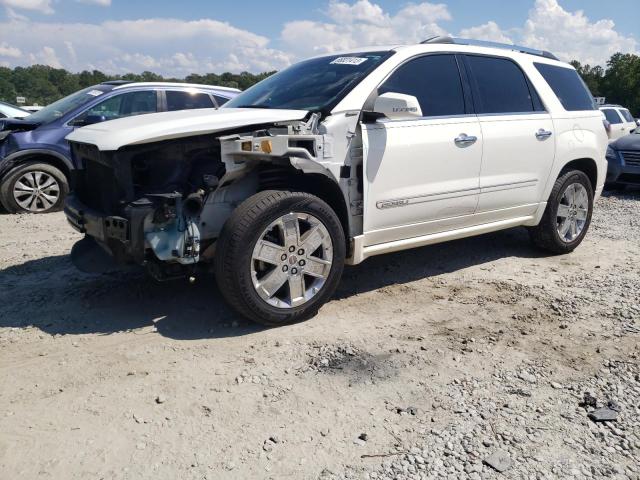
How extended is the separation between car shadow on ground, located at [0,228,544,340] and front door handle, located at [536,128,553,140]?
125 centimetres

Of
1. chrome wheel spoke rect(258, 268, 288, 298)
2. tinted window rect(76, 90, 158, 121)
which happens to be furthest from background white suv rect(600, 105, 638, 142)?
chrome wheel spoke rect(258, 268, 288, 298)

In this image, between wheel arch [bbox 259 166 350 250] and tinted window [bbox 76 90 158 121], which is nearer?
wheel arch [bbox 259 166 350 250]

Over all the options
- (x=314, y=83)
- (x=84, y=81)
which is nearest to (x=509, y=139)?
(x=314, y=83)

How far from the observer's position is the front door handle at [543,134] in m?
5.10

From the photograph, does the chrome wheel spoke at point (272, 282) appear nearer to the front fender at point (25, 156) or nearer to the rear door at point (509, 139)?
the rear door at point (509, 139)

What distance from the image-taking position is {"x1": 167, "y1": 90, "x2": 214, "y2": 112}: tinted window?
26.5 feet

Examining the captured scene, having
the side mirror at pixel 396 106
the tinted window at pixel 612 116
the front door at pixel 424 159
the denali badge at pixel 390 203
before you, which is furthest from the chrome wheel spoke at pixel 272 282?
the tinted window at pixel 612 116

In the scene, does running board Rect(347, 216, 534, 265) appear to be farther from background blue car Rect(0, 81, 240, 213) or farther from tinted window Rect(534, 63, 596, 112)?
background blue car Rect(0, 81, 240, 213)

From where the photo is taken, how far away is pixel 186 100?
26.8ft

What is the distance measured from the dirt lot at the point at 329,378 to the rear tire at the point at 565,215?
64cm

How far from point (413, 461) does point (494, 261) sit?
11.2ft

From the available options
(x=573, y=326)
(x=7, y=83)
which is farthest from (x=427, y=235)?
(x=7, y=83)

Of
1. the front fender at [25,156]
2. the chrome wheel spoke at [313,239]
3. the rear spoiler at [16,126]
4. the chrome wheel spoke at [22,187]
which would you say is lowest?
the chrome wheel spoke at [22,187]

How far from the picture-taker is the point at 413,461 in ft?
8.05
